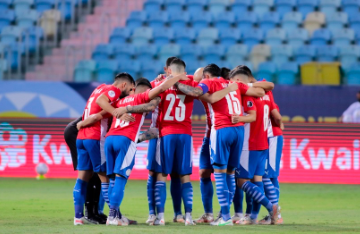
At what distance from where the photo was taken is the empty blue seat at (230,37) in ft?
64.5

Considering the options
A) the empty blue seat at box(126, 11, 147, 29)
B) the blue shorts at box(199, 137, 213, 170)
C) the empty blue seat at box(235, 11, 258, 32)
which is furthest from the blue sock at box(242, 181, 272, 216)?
the empty blue seat at box(126, 11, 147, 29)

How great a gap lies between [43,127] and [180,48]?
5.51 m

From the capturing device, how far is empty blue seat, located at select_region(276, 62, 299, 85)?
17672 millimetres

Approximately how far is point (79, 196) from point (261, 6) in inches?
538

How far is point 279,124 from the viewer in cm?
947

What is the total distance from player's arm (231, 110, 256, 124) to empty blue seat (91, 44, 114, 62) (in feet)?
35.7

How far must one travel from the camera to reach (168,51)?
62.0ft

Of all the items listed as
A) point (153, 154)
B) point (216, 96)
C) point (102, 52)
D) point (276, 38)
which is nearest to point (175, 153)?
point (153, 154)

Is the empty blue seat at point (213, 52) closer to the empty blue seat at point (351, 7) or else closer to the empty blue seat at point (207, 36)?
the empty blue seat at point (207, 36)

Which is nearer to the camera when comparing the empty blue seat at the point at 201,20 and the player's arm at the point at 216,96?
the player's arm at the point at 216,96

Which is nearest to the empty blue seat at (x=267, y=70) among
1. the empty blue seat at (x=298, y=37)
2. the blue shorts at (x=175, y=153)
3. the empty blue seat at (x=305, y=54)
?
the empty blue seat at (x=305, y=54)

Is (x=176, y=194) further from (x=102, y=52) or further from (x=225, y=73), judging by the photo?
(x=102, y=52)

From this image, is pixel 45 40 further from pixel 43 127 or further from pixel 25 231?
pixel 25 231

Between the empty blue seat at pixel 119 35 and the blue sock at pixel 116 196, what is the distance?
12062 millimetres
